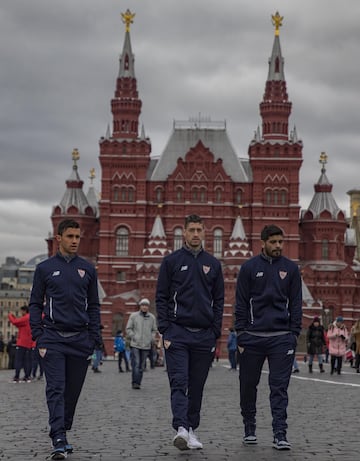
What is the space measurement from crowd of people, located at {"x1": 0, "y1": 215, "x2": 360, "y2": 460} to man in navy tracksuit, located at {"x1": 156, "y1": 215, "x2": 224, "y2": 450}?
10mm

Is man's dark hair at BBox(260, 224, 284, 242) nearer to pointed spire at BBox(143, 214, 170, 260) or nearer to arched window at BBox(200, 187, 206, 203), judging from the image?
pointed spire at BBox(143, 214, 170, 260)

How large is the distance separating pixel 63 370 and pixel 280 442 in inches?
88.1

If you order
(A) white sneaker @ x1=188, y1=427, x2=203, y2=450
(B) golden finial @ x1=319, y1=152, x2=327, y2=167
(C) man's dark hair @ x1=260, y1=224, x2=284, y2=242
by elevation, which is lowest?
(A) white sneaker @ x1=188, y1=427, x2=203, y2=450

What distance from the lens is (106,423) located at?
1183 centimetres

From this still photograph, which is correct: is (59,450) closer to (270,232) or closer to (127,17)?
(270,232)

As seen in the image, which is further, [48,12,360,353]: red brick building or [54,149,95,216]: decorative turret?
[54,149,95,216]: decorative turret

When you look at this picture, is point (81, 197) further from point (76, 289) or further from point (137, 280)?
point (76, 289)

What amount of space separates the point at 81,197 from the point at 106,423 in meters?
74.7

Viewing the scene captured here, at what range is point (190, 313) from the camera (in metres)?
9.84

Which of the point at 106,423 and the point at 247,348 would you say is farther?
the point at 106,423

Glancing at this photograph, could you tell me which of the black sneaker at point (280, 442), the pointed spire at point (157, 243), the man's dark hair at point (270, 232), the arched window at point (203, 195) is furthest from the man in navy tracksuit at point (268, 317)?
the arched window at point (203, 195)

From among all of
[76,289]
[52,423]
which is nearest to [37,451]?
[52,423]

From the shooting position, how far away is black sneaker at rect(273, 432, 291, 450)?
30.3ft

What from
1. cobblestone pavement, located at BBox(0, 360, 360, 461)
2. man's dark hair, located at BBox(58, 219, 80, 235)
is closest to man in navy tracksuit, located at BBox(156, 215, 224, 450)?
cobblestone pavement, located at BBox(0, 360, 360, 461)
